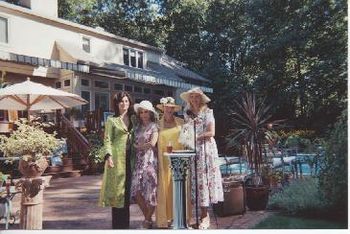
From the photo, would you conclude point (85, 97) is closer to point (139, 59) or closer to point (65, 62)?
point (65, 62)

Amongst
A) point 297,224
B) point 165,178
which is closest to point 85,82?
point 165,178

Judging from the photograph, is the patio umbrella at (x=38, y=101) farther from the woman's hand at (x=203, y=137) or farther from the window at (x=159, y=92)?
the woman's hand at (x=203, y=137)

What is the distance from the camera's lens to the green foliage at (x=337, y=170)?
450 cm

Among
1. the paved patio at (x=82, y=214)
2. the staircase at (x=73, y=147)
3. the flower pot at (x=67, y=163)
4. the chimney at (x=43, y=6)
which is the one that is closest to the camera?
the paved patio at (x=82, y=214)

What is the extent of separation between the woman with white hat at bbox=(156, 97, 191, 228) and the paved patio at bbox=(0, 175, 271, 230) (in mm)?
377

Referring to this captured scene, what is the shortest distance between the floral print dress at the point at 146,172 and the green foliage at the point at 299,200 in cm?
169

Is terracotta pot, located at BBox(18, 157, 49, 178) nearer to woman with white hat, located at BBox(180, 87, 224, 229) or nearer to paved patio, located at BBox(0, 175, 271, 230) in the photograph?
paved patio, located at BBox(0, 175, 271, 230)

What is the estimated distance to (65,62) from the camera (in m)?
10.3

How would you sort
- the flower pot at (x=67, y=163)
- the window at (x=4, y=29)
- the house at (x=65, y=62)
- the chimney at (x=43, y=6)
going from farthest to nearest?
1. the window at (x=4, y=29)
2. the chimney at (x=43, y=6)
3. the house at (x=65, y=62)
4. the flower pot at (x=67, y=163)

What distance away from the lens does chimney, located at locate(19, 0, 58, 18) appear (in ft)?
34.3

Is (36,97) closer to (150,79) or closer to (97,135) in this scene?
(97,135)

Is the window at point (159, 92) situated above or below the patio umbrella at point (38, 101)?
above

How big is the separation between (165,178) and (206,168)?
38cm

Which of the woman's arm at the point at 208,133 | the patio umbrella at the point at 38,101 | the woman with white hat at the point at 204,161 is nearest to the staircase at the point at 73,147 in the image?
the patio umbrella at the point at 38,101
